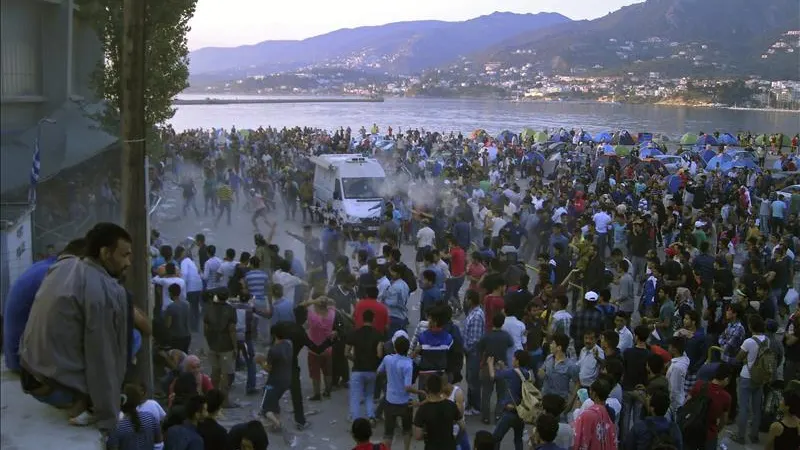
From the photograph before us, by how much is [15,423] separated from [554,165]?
32113 mm

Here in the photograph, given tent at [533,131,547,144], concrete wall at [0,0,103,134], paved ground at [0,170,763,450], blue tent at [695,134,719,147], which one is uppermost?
concrete wall at [0,0,103,134]

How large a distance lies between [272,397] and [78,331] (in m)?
4.80

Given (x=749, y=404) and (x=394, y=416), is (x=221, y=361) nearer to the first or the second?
(x=394, y=416)

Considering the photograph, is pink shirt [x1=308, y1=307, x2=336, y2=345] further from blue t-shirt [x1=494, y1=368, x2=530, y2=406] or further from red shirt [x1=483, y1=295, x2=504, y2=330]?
blue t-shirt [x1=494, y1=368, x2=530, y2=406]

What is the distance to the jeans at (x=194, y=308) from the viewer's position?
10844 mm

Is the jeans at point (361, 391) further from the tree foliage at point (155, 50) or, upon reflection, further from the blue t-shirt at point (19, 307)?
the tree foliage at point (155, 50)

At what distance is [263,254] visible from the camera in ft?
37.0

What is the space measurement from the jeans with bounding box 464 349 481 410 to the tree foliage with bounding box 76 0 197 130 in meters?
10.9

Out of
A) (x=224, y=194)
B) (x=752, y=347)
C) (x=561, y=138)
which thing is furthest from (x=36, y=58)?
(x=561, y=138)

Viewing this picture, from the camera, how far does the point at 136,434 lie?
486cm

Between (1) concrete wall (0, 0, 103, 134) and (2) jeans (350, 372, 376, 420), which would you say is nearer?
(2) jeans (350, 372, 376, 420)

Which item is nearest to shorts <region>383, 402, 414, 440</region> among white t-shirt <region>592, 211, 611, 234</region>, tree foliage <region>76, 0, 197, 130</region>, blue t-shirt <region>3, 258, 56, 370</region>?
blue t-shirt <region>3, 258, 56, 370</region>

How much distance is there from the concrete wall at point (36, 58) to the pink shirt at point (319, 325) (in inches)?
523

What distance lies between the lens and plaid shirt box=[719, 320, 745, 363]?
811cm
